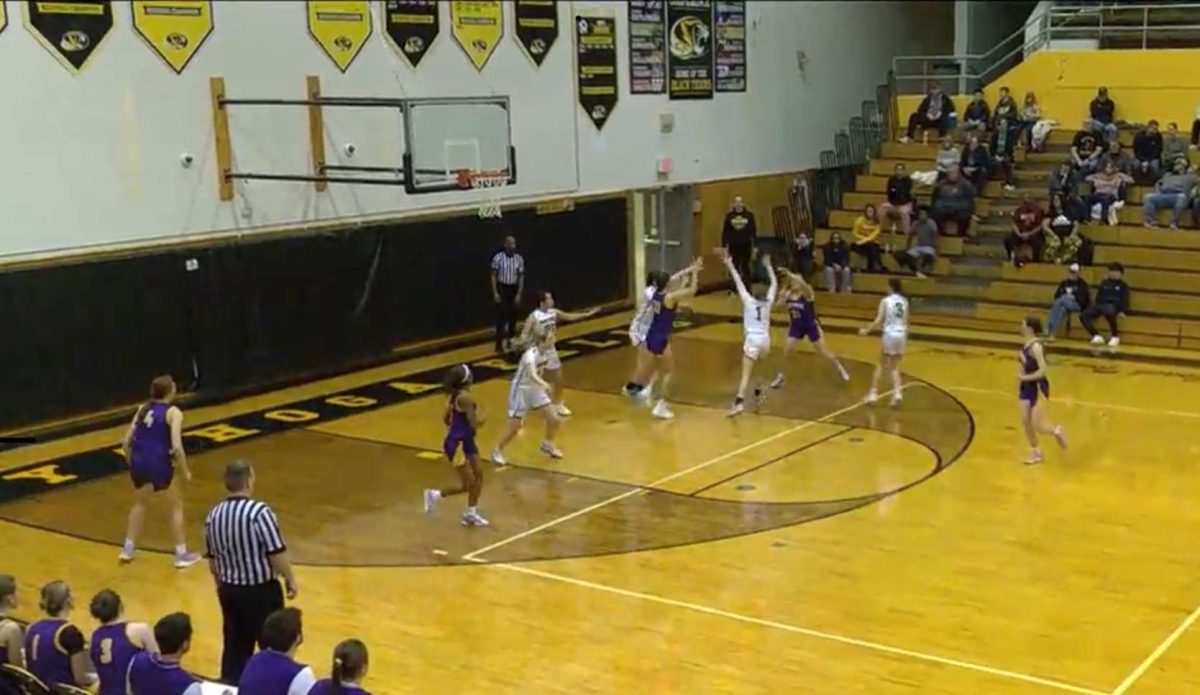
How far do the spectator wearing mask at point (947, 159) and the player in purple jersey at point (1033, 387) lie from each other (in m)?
10.9

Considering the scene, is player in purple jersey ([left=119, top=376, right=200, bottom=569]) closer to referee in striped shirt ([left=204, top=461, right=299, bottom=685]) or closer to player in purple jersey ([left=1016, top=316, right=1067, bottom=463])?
referee in striped shirt ([left=204, top=461, right=299, bottom=685])

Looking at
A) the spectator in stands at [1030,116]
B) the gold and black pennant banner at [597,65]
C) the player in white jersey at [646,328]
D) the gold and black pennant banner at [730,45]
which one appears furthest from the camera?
the gold and black pennant banner at [730,45]

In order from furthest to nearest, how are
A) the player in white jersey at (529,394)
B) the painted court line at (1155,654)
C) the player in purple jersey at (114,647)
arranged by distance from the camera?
1. the player in white jersey at (529,394)
2. the painted court line at (1155,654)
3. the player in purple jersey at (114,647)

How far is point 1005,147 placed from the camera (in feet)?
82.1

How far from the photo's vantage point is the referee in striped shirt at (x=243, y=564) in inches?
315

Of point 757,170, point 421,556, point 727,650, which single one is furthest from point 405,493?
point 757,170

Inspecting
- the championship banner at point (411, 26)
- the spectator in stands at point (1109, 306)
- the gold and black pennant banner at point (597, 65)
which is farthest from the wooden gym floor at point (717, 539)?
the gold and black pennant banner at point (597, 65)

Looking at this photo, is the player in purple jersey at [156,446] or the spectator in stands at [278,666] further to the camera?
the player in purple jersey at [156,446]

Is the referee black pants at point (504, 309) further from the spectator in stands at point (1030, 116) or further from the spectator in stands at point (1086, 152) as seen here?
the spectator in stands at point (1030, 116)

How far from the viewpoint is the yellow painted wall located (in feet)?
79.6

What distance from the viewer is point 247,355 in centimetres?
1888

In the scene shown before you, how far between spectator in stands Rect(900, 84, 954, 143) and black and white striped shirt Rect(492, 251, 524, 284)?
9454 mm

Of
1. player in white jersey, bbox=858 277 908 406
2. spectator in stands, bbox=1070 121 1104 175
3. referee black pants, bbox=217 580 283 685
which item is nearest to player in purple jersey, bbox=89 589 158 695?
referee black pants, bbox=217 580 283 685

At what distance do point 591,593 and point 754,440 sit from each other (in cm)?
495
